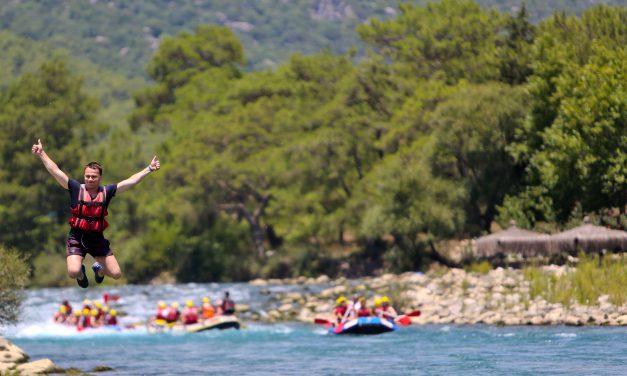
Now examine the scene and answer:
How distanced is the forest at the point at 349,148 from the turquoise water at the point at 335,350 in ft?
41.6

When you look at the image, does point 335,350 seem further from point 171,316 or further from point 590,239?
point 590,239

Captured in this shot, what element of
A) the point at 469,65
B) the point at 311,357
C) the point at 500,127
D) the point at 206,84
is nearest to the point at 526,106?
the point at 500,127

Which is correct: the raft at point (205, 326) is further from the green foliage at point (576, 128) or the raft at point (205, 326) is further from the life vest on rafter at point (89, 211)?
the life vest on rafter at point (89, 211)

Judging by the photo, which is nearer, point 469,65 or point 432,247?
point 432,247

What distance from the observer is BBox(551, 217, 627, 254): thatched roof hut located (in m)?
46.4

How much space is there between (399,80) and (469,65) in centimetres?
488

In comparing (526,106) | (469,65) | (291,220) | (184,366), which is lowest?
(184,366)

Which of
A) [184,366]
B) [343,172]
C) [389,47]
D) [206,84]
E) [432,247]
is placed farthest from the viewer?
[206,84]

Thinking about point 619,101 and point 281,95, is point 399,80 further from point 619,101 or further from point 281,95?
point 619,101

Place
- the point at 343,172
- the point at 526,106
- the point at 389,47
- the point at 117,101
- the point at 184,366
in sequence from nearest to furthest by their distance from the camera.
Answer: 1. the point at 184,366
2. the point at 526,106
3. the point at 343,172
4. the point at 389,47
5. the point at 117,101

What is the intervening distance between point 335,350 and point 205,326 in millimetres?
10820

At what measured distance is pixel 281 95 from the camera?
9088 cm

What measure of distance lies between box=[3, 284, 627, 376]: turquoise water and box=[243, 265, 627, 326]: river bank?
118cm

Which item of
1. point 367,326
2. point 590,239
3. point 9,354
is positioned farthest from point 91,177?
point 590,239
